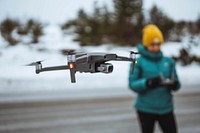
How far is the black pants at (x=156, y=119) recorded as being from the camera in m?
1.99

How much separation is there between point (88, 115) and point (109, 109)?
83cm

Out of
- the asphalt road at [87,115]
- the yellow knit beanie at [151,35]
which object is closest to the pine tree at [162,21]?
the yellow knit beanie at [151,35]

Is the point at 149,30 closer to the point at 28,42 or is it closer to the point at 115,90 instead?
the point at 28,42

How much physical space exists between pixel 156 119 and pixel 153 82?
2.05ft

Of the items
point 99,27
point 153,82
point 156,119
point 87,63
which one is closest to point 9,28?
point 99,27

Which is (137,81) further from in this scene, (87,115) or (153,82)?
(87,115)

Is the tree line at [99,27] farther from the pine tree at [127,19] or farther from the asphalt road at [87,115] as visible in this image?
the asphalt road at [87,115]

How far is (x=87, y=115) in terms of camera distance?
20.6ft

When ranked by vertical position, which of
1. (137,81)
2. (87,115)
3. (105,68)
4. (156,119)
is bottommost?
(87,115)

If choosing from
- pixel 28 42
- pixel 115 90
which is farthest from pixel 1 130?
pixel 115 90

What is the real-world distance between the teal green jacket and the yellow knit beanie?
0.07m

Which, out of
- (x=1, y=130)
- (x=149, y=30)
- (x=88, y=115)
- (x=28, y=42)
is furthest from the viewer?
(x=88, y=115)

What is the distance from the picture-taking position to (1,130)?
1.68 meters

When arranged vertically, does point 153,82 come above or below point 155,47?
below
